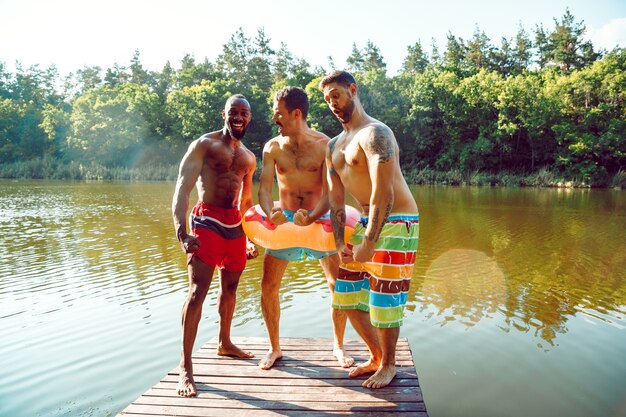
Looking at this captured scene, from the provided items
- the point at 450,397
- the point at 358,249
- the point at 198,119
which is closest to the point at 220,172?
the point at 358,249

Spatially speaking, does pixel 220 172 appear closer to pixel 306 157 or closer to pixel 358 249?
pixel 306 157

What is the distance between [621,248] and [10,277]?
42.5 feet

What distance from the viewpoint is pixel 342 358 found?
3.64m

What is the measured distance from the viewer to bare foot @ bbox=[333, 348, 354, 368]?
3.59 m

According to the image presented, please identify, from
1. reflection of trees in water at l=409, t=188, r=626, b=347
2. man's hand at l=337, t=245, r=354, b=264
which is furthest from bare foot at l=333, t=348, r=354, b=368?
reflection of trees in water at l=409, t=188, r=626, b=347

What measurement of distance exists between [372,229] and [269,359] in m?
1.37

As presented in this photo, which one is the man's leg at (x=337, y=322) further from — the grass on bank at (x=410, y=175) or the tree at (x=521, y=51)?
the tree at (x=521, y=51)

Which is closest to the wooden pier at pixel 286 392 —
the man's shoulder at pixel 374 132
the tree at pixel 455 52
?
the man's shoulder at pixel 374 132

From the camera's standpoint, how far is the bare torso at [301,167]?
12.7ft

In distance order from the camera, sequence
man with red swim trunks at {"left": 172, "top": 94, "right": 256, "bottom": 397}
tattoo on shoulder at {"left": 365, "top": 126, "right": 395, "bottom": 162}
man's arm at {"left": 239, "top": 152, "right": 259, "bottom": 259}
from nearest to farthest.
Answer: tattoo on shoulder at {"left": 365, "top": 126, "right": 395, "bottom": 162} → man with red swim trunks at {"left": 172, "top": 94, "right": 256, "bottom": 397} → man's arm at {"left": 239, "top": 152, "right": 259, "bottom": 259}

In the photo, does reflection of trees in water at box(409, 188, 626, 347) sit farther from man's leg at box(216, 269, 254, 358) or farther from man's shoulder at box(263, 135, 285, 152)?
man's shoulder at box(263, 135, 285, 152)

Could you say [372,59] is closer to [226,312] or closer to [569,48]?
[569,48]

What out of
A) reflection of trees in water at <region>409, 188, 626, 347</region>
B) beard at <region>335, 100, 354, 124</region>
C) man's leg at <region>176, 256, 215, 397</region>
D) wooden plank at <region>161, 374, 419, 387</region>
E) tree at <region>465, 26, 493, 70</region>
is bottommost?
reflection of trees in water at <region>409, 188, 626, 347</region>

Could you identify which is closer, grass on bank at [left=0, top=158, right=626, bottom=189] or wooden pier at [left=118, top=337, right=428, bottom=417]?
wooden pier at [left=118, top=337, right=428, bottom=417]
